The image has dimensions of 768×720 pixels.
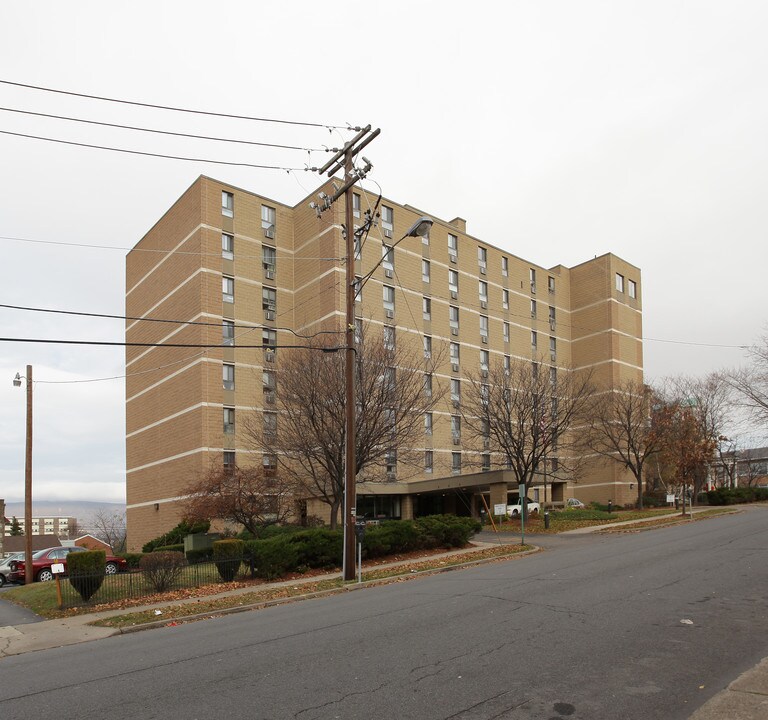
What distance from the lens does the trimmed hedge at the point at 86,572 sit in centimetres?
1783

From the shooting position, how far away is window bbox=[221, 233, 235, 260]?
47.5m

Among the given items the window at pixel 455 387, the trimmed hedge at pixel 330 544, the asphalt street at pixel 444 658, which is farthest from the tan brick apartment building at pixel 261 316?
the asphalt street at pixel 444 658

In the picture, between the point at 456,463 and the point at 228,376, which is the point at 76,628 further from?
the point at 456,463

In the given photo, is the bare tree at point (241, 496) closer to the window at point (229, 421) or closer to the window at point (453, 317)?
the window at point (229, 421)

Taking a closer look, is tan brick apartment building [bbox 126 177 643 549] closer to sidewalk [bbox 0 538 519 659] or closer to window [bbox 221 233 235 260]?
window [bbox 221 233 235 260]

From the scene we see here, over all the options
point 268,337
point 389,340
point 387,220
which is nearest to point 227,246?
point 268,337

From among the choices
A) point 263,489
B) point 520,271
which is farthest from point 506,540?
point 520,271

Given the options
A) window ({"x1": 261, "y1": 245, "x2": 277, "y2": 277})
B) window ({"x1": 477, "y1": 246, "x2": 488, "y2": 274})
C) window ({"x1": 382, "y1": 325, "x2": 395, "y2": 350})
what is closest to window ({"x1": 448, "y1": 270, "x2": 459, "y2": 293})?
window ({"x1": 477, "y1": 246, "x2": 488, "y2": 274})

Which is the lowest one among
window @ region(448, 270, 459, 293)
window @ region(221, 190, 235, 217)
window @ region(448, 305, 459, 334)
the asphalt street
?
the asphalt street

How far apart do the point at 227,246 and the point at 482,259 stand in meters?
22.4

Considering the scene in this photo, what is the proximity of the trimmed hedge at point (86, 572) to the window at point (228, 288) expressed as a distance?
30.5 m

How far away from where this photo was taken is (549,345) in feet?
218

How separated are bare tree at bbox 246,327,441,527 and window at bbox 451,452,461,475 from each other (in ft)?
82.3

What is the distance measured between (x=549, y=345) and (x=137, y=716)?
62272mm
